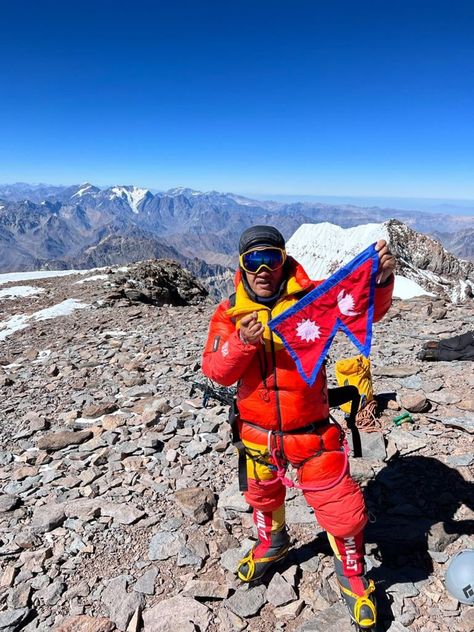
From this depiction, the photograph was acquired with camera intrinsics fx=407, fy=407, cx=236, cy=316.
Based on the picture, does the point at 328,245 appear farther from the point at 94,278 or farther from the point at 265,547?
the point at 265,547

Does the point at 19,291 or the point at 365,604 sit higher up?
the point at 365,604

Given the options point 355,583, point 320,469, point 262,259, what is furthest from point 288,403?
point 355,583

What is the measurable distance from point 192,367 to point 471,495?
22.4 ft

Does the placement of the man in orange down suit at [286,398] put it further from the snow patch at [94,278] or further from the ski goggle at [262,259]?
the snow patch at [94,278]

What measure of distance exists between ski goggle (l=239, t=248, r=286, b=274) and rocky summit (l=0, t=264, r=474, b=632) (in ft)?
9.21

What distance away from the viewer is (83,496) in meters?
6.04

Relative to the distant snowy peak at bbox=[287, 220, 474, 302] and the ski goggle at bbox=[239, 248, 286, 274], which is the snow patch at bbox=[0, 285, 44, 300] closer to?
the distant snowy peak at bbox=[287, 220, 474, 302]

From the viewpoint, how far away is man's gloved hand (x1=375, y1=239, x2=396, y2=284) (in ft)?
11.4

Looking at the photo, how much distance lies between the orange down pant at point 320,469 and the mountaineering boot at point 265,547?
0.63 meters

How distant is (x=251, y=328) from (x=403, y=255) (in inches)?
1618

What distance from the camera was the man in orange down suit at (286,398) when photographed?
11.8 feet

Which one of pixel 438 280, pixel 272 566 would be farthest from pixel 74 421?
pixel 438 280

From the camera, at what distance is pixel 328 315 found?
12.1 feet

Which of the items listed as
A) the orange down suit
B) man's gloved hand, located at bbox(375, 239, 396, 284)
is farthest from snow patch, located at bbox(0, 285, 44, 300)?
man's gloved hand, located at bbox(375, 239, 396, 284)
